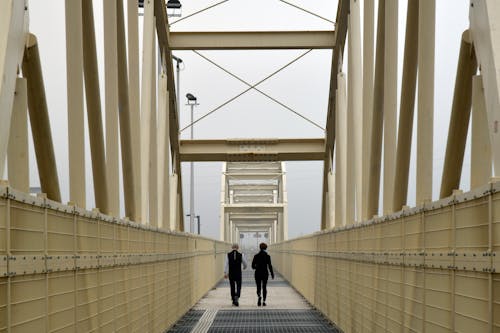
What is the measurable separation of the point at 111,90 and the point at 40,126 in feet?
12.8

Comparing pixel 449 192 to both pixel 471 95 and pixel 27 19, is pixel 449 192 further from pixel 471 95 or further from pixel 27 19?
pixel 27 19

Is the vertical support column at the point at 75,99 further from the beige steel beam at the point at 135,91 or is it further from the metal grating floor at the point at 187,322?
the beige steel beam at the point at 135,91

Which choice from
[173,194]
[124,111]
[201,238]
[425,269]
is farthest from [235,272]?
[425,269]

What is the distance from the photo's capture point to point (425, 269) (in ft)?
27.9

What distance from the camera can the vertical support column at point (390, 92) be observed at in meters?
14.8

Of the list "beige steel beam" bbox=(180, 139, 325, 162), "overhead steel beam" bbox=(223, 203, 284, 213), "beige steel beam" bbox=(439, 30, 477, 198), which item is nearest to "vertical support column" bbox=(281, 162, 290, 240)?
"overhead steel beam" bbox=(223, 203, 284, 213)

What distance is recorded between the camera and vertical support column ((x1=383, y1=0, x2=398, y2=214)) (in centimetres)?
1476

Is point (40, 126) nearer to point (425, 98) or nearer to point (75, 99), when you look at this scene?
point (75, 99)

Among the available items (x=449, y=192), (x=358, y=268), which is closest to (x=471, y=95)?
(x=449, y=192)

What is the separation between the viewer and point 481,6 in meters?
7.40

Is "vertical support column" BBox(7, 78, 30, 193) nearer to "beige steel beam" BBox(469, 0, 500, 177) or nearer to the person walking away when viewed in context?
"beige steel beam" BBox(469, 0, 500, 177)

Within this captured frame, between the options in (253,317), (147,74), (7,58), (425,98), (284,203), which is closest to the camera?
(7,58)

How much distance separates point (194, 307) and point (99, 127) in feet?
33.6

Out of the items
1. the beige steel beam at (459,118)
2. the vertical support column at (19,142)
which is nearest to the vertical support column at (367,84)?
the beige steel beam at (459,118)
